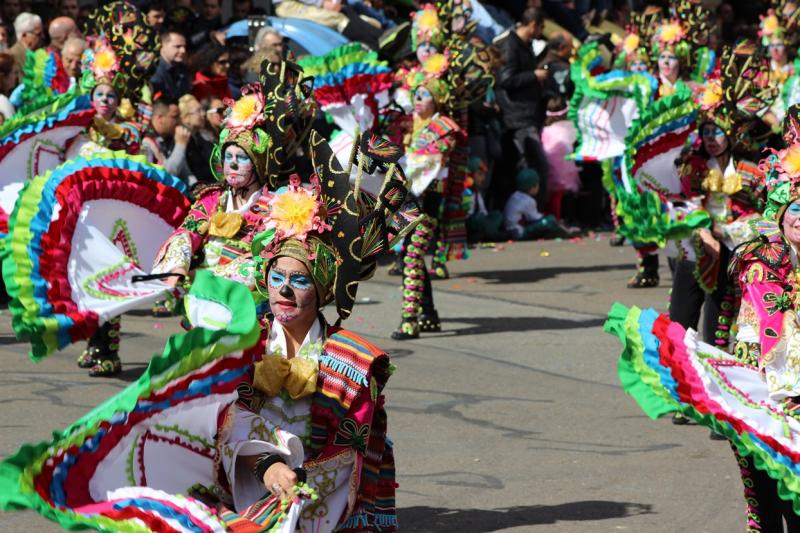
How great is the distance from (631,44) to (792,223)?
961 cm

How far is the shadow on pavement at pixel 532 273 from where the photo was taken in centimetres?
1361

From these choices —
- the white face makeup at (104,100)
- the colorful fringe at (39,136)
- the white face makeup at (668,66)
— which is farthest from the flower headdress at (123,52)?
the white face makeup at (668,66)

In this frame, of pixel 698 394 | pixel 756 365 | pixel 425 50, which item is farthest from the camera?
pixel 425 50

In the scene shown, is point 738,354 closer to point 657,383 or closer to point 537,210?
point 657,383

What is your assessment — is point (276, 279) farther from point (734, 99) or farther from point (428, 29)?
point (428, 29)

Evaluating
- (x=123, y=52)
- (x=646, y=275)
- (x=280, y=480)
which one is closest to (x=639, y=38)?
(x=646, y=275)

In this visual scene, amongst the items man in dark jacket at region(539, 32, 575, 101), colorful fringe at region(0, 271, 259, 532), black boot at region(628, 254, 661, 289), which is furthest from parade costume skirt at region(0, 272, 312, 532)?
man in dark jacket at region(539, 32, 575, 101)

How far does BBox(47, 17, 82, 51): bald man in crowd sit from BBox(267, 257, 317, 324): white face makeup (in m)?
8.49

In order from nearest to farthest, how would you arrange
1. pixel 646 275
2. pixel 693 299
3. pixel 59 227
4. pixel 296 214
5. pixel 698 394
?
pixel 698 394 < pixel 296 214 < pixel 59 227 < pixel 693 299 < pixel 646 275

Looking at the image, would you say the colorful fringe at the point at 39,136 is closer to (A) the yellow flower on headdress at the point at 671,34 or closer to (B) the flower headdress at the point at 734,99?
(B) the flower headdress at the point at 734,99

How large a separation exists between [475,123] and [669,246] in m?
7.00

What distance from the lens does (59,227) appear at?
662cm

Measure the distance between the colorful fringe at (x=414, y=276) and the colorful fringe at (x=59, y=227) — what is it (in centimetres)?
313

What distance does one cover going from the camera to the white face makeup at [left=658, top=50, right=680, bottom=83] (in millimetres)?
13789
